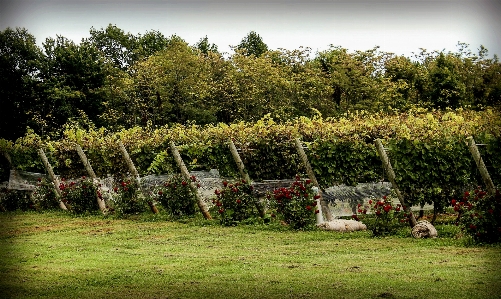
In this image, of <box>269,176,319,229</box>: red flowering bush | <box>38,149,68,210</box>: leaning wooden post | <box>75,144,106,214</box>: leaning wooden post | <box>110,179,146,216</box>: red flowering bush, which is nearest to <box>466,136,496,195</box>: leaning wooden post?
<box>269,176,319,229</box>: red flowering bush

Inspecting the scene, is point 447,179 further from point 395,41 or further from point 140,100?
point 140,100

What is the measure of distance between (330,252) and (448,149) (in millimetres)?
3572

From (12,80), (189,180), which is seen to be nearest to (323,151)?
(189,180)

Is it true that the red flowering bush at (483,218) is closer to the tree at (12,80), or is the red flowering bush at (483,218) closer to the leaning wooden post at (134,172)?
the tree at (12,80)

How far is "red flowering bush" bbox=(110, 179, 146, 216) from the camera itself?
45.2 feet

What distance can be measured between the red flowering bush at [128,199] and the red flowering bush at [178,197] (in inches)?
36.9

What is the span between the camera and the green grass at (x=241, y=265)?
5.20 meters

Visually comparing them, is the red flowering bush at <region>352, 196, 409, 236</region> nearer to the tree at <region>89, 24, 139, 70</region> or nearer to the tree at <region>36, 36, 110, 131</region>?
the tree at <region>36, 36, 110, 131</region>

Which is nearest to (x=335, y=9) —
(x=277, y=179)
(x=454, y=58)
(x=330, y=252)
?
(x=330, y=252)

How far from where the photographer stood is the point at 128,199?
13797 millimetres

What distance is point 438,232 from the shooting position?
Answer: 959cm

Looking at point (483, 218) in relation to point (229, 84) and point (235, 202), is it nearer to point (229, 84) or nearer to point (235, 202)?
point (235, 202)

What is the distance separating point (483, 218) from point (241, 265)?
372cm

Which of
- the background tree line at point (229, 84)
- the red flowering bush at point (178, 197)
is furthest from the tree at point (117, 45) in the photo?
the red flowering bush at point (178, 197)
